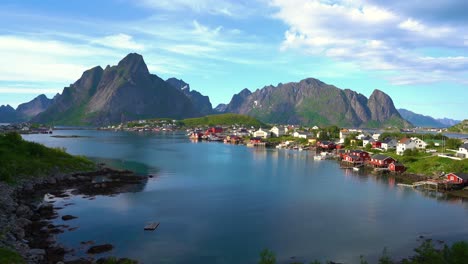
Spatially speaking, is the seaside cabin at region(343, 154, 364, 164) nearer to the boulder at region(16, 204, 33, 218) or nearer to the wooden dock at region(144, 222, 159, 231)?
the wooden dock at region(144, 222, 159, 231)

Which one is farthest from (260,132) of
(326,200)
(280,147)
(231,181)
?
A: (326,200)

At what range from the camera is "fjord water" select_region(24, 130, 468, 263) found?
23672mm

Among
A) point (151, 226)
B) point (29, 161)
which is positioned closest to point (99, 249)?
point (151, 226)

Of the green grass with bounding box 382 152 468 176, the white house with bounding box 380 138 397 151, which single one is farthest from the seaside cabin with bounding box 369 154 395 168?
the white house with bounding box 380 138 397 151

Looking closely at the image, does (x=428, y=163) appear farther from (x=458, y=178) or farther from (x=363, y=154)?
(x=363, y=154)

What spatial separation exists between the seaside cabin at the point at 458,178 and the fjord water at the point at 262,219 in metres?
5.69

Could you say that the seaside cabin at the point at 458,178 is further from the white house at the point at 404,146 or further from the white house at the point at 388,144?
the white house at the point at 388,144

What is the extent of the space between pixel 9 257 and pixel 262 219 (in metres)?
18.6

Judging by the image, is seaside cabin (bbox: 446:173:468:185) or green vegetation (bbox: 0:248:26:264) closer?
green vegetation (bbox: 0:248:26:264)

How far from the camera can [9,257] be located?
18.1 meters

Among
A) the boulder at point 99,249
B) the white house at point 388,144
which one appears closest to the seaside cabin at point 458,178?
the white house at point 388,144

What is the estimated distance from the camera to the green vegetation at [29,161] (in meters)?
40.8

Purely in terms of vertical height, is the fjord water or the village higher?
the village

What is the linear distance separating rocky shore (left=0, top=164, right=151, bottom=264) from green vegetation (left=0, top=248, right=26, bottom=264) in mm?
707
